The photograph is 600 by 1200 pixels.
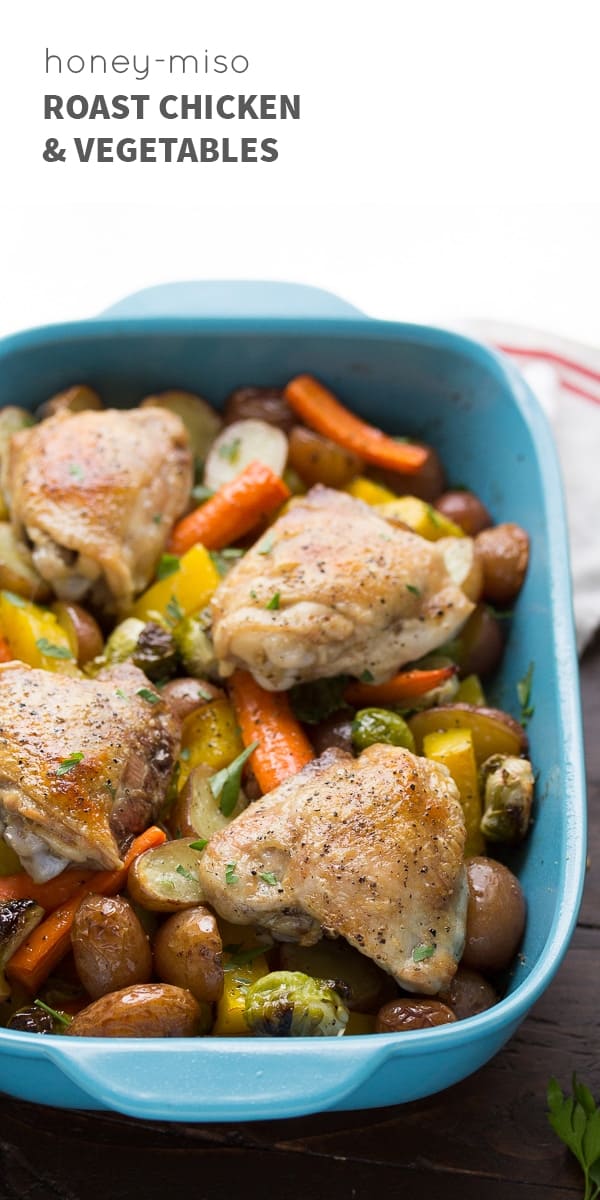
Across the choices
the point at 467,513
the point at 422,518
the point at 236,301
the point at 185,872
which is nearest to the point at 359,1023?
the point at 185,872

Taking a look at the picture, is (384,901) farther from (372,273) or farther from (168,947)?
(372,273)

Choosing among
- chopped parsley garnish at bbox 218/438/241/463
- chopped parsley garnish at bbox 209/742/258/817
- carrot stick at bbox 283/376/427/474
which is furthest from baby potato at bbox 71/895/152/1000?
carrot stick at bbox 283/376/427/474

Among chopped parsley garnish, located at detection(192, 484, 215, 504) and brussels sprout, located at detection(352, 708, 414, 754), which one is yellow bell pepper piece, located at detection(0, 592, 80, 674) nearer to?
chopped parsley garnish, located at detection(192, 484, 215, 504)

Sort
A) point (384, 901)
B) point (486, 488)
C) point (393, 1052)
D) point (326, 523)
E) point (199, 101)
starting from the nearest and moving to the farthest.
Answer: point (393, 1052) < point (384, 901) < point (326, 523) < point (486, 488) < point (199, 101)

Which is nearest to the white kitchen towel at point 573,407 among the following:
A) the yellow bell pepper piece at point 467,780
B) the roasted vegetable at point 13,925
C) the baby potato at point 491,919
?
the yellow bell pepper piece at point 467,780

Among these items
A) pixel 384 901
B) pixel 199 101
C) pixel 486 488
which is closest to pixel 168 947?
pixel 384 901

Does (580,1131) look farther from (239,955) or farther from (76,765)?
(76,765)
